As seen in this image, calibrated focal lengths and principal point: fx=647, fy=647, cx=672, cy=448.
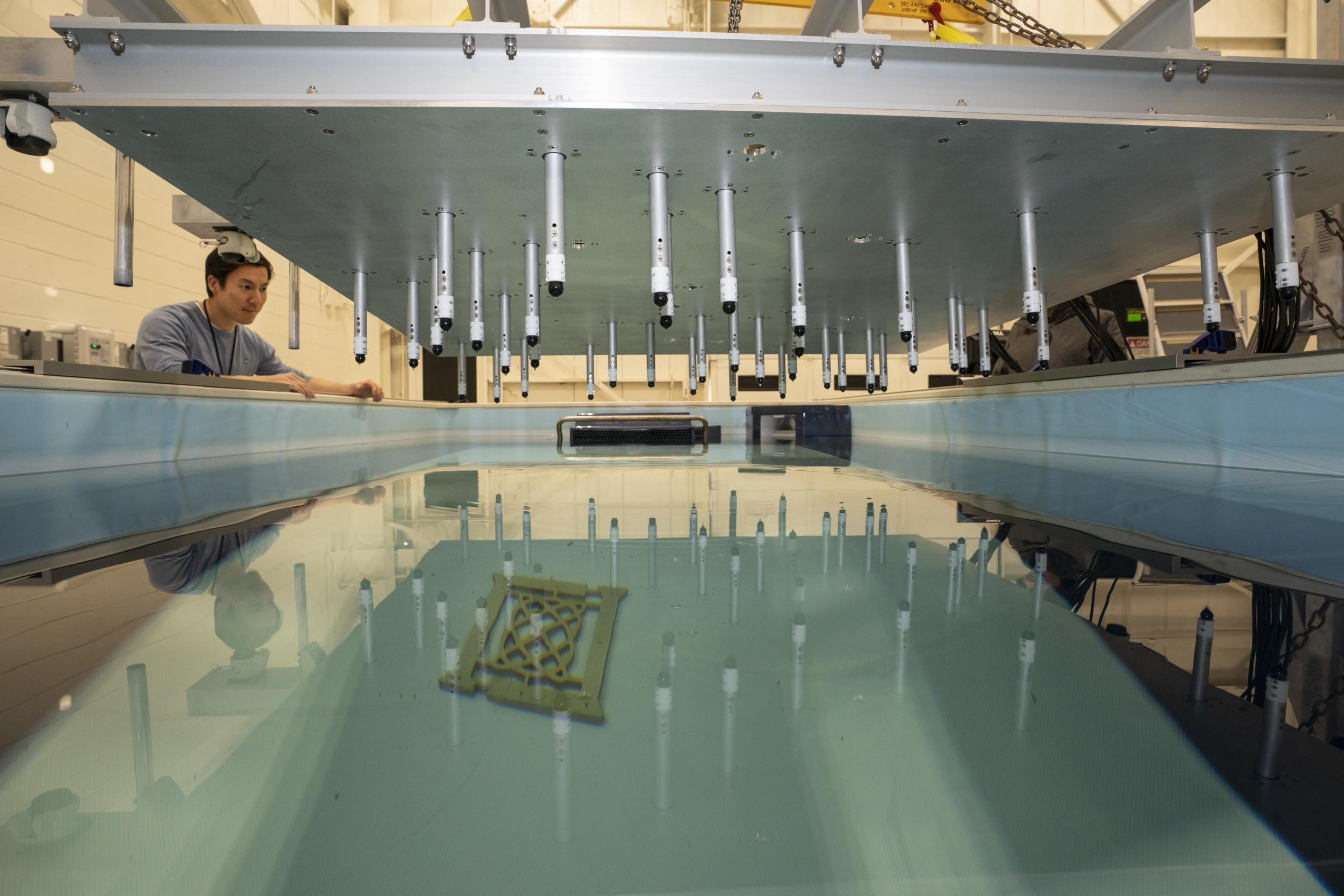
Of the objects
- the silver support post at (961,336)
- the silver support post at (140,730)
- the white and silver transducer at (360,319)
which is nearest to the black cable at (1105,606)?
the silver support post at (140,730)

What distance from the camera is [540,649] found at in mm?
449

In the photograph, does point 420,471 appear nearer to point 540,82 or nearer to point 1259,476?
point 540,82

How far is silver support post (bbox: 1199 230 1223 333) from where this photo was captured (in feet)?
5.28

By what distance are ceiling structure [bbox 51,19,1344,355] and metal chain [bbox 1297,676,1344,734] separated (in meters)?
1.08

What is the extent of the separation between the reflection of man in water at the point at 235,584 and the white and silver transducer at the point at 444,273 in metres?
0.70

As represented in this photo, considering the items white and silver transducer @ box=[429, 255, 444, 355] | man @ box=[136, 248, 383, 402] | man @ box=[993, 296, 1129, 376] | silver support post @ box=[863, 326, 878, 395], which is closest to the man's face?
man @ box=[136, 248, 383, 402]

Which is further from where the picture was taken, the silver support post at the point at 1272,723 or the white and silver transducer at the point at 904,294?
the white and silver transducer at the point at 904,294

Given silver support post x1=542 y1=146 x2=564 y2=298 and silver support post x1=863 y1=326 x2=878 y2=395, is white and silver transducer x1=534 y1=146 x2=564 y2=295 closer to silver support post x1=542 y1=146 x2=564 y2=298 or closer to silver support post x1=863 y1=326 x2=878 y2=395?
silver support post x1=542 y1=146 x2=564 y2=298

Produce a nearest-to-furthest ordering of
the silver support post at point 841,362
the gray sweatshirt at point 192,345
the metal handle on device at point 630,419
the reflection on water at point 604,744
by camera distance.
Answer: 1. the reflection on water at point 604,744
2. the gray sweatshirt at point 192,345
3. the silver support post at point 841,362
4. the metal handle on device at point 630,419

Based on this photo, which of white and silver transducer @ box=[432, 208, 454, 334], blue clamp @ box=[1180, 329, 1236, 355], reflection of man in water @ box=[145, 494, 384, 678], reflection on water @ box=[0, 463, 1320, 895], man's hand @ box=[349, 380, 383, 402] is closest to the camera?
reflection on water @ box=[0, 463, 1320, 895]

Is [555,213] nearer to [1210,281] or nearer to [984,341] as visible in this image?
[1210,281]

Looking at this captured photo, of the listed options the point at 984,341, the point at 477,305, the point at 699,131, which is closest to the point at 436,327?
the point at 477,305

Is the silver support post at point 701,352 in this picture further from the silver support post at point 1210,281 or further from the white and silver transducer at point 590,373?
the silver support post at point 1210,281

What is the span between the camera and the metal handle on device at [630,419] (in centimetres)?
376
